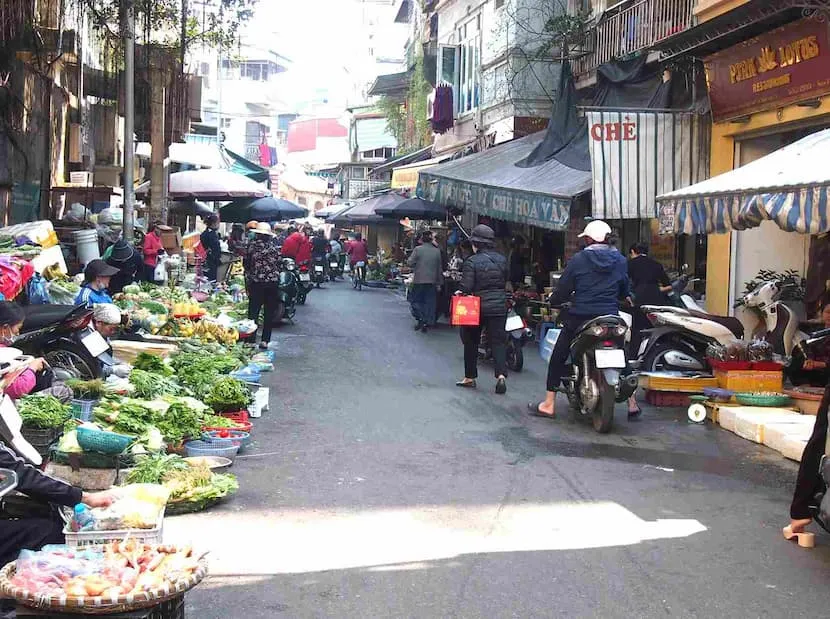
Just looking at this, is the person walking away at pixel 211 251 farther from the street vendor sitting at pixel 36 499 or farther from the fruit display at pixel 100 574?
the fruit display at pixel 100 574

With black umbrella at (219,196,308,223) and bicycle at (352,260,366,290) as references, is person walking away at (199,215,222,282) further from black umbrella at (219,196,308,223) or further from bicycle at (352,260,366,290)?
bicycle at (352,260,366,290)

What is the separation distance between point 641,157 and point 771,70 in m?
2.46

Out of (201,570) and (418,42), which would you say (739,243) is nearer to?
(201,570)

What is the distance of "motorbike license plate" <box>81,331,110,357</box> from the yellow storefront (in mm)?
8296

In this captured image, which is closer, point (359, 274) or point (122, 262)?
point (122, 262)

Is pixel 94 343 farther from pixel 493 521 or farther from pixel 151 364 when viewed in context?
pixel 493 521

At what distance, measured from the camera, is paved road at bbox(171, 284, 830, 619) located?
5.04 metres

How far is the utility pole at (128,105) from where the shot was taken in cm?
1611

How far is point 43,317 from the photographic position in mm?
9750

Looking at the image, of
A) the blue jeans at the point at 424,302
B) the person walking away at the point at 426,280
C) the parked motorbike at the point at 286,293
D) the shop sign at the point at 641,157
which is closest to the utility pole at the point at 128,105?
the parked motorbike at the point at 286,293

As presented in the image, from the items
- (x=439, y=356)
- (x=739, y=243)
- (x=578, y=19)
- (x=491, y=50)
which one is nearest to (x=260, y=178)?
(x=491, y=50)

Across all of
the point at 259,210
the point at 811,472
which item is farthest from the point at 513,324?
the point at 259,210

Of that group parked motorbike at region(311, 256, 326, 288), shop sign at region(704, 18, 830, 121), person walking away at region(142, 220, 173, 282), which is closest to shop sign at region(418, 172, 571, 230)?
shop sign at region(704, 18, 830, 121)

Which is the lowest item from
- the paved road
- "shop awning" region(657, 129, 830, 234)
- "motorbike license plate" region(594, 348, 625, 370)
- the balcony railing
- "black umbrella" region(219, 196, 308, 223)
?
the paved road
